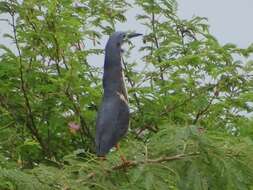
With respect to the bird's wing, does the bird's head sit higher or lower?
higher

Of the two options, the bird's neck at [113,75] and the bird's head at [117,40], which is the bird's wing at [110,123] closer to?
the bird's neck at [113,75]

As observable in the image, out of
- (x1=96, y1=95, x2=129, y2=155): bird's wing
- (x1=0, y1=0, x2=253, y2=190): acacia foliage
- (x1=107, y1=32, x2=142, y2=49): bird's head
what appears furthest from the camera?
(x1=0, y1=0, x2=253, y2=190): acacia foliage

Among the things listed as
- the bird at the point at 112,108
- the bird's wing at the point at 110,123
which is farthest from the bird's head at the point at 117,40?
the bird's wing at the point at 110,123

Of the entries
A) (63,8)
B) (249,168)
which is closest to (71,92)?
(63,8)

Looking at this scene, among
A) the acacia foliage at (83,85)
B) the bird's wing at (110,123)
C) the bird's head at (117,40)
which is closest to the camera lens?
the bird's wing at (110,123)

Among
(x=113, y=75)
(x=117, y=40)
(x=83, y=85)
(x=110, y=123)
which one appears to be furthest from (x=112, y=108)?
(x=83, y=85)

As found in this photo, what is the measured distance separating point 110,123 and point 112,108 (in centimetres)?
8

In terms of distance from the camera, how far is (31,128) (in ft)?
18.6

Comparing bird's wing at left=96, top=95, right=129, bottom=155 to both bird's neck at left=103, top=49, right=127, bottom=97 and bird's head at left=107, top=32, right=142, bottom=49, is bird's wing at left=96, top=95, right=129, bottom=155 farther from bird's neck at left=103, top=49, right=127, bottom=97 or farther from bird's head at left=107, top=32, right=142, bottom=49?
bird's head at left=107, top=32, right=142, bottom=49

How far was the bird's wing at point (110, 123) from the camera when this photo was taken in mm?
3822

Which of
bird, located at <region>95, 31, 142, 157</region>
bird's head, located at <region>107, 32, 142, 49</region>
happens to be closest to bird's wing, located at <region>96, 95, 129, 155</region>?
bird, located at <region>95, 31, 142, 157</region>

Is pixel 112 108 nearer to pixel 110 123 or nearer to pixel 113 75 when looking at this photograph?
pixel 110 123

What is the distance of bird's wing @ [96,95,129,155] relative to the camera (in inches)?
150

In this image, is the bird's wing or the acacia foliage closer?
the bird's wing
